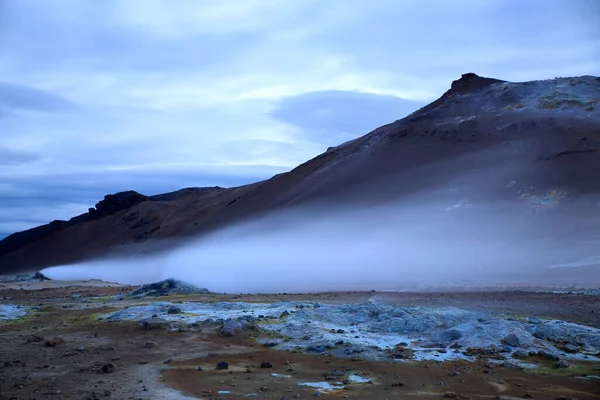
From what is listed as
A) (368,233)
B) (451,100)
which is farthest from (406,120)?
(368,233)

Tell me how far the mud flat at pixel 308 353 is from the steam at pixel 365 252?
16294 mm

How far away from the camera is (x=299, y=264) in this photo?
50469mm

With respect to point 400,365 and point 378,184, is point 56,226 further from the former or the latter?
point 400,365

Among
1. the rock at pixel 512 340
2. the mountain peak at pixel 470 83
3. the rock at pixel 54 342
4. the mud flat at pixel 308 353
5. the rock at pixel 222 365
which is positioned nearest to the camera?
the mud flat at pixel 308 353

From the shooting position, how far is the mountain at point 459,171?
52.8 meters

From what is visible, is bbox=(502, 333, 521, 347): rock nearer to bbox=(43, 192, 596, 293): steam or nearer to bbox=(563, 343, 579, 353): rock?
bbox=(563, 343, 579, 353): rock

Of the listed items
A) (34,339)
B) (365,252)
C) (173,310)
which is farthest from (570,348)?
(365,252)

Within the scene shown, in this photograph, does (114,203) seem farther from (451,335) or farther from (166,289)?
(451,335)

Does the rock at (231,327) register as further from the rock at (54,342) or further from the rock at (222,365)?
the rock at (54,342)

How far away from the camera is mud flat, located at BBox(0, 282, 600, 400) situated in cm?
1251

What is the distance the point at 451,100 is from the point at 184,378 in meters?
69.3

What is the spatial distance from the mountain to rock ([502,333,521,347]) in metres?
31.8

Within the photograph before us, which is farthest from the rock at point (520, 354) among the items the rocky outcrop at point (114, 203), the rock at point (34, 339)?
the rocky outcrop at point (114, 203)

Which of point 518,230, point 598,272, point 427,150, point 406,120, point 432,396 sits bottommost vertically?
point 432,396
